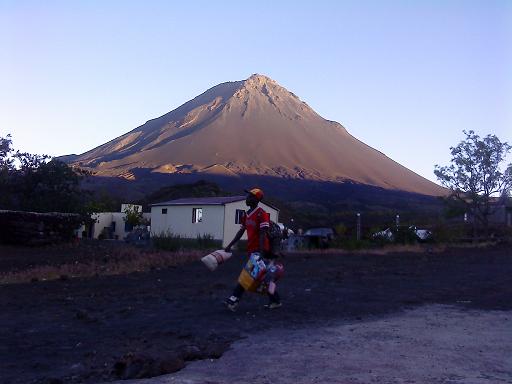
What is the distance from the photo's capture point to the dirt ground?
6.79 meters

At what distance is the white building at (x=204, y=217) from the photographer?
39.0 metres

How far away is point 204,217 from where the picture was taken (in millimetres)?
40562

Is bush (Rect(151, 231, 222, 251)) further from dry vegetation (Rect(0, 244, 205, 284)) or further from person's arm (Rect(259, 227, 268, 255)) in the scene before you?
person's arm (Rect(259, 227, 268, 255))

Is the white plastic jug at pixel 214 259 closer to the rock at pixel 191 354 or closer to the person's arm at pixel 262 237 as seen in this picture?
the person's arm at pixel 262 237

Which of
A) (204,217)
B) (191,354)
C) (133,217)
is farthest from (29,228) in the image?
(133,217)

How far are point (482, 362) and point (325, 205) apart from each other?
288 ft

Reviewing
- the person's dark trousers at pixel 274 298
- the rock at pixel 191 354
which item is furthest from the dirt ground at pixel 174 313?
the person's dark trousers at pixel 274 298

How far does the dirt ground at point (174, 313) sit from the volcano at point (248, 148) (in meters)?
91.1

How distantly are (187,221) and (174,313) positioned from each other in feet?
105

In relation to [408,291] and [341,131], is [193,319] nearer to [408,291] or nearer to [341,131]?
[408,291]

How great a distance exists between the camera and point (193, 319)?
9195 mm

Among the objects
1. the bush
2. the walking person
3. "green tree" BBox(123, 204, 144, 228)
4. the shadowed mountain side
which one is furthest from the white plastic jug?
the shadowed mountain side

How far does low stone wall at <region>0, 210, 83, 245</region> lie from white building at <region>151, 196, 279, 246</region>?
12.7 meters

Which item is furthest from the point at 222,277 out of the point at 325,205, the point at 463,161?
the point at 325,205
